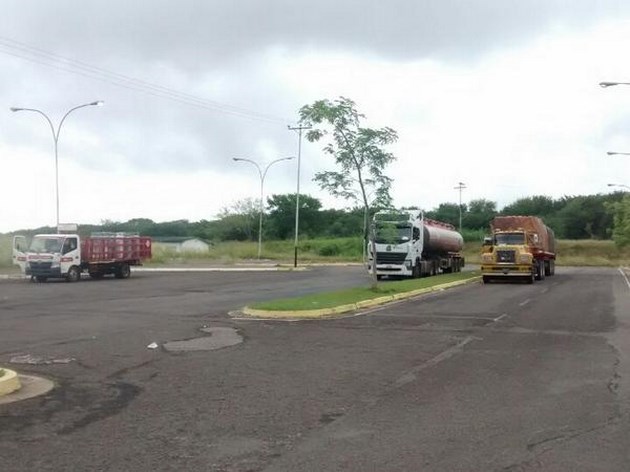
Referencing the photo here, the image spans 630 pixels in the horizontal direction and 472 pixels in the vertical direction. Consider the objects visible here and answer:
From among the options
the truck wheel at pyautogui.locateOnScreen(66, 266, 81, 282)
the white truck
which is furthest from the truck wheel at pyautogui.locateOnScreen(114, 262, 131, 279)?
the truck wheel at pyautogui.locateOnScreen(66, 266, 81, 282)

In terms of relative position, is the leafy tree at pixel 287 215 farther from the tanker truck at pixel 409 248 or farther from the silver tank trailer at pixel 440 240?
the tanker truck at pixel 409 248

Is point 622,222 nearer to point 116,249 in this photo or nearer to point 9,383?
point 116,249

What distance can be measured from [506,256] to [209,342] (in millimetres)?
26931

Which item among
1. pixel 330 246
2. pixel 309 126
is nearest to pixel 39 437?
pixel 309 126

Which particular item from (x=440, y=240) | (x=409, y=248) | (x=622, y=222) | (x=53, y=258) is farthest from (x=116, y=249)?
(x=622, y=222)

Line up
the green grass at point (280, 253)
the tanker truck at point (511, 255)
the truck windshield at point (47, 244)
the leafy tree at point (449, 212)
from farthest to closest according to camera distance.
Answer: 1. the leafy tree at point (449, 212)
2. the green grass at point (280, 253)
3. the truck windshield at point (47, 244)
4. the tanker truck at point (511, 255)

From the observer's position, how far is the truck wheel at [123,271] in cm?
4519

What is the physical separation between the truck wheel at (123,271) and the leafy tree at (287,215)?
96.3 meters

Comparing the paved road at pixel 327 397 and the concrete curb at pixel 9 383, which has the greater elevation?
the concrete curb at pixel 9 383

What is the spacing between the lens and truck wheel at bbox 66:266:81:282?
136 feet

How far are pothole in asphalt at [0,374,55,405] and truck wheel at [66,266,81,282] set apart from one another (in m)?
31.7

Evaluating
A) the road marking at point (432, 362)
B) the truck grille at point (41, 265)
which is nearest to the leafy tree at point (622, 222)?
the truck grille at point (41, 265)

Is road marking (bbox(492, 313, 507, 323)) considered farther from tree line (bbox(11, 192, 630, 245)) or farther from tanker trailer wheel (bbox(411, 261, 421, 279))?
tree line (bbox(11, 192, 630, 245))

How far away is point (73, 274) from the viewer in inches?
1645
